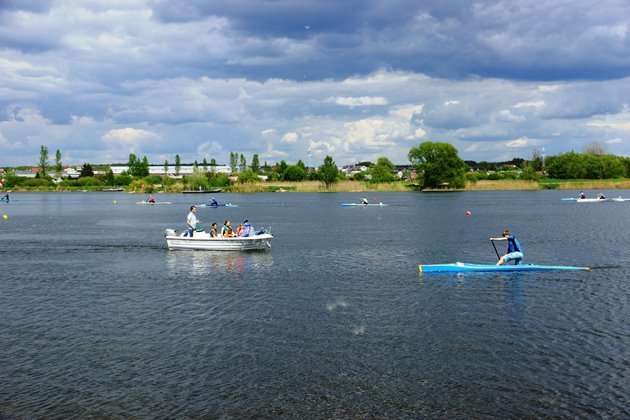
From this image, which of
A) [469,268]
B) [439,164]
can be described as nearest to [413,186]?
[439,164]

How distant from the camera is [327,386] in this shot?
17.3 m

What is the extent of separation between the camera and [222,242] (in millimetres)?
45125

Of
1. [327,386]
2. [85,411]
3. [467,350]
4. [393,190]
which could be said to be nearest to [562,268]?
[467,350]

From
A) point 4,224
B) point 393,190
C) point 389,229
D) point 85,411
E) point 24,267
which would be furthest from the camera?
point 393,190

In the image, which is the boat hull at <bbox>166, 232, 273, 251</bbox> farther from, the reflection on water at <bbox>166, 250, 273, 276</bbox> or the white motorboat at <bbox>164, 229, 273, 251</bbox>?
the reflection on water at <bbox>166, 250, 273, 276</bbox>

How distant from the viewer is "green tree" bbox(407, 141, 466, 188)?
183100mm

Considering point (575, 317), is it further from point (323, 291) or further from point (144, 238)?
point (144, 238)

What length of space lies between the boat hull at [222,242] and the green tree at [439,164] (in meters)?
145

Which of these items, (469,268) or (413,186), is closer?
(469,268)

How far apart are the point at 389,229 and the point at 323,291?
1446 inches

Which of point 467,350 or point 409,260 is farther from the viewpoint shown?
point 409,260

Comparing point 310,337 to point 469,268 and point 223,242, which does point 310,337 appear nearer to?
point 469,268

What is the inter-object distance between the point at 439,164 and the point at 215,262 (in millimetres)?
151055

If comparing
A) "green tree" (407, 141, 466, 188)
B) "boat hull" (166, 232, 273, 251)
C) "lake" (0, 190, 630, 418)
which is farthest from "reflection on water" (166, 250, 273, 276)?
"green tree" (407, 141, 466, 188)
